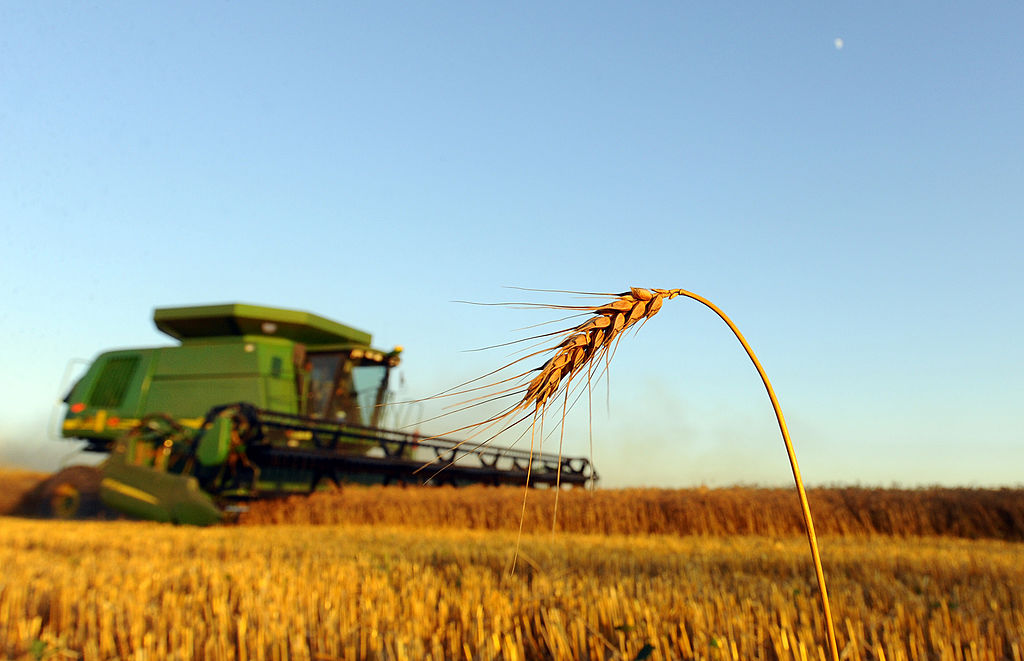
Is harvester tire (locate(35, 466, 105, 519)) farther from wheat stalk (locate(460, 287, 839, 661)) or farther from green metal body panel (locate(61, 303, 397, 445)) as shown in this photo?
wheat stalk (locate(460, 287, 839, 661))

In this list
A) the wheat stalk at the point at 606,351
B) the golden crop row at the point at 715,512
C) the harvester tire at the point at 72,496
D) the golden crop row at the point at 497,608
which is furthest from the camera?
the harvester tire at the point at 72,496

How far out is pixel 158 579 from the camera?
3.13 metres

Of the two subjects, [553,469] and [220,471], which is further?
[553,469]

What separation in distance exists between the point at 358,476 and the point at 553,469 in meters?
3.55

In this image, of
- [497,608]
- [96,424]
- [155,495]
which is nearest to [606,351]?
[497,608]

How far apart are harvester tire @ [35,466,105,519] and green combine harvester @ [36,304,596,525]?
2 centimetres

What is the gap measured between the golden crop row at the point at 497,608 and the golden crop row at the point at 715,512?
11.6 feet

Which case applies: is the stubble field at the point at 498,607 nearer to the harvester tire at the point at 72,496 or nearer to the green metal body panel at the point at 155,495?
the green metal body panel at the point at 155,495

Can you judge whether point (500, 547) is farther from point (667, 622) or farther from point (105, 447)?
point (105, 447)

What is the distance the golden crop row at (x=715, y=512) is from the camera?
738cm

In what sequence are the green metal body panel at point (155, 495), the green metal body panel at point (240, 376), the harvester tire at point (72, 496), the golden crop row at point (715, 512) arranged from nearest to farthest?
the golden crop row at point (715, 512)
the green metal body panel at point (155, 495)
the harvester tire at point (72, 496)
the green metal body panel at point (240, 376)

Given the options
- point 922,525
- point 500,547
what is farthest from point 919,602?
point 922,525

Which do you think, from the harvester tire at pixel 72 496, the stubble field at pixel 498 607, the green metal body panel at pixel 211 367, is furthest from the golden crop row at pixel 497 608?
the harvester tire at pixel 72 496

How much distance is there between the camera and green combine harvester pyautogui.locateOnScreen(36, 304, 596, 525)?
880 centimetres
